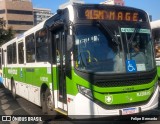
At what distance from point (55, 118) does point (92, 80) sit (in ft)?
9.24

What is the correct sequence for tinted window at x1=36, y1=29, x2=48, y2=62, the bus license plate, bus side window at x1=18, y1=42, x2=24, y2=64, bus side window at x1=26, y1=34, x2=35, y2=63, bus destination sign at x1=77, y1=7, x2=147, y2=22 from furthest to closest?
bus side window at x1=18, y1=42, x2=24, y2=64 → bus side window at x1=26, y1=34, x2=35, y2=63 → tinted window at x1=36, y1=29, x2=48, y2=62 → bus destination sign at x1=77, y1=7, x2=147, y2=22 → the bus license plate

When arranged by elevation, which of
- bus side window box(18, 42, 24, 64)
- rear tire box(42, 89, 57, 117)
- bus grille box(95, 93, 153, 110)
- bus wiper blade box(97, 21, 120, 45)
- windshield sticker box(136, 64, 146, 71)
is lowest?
rear tire box(42, 89, 57, 117)

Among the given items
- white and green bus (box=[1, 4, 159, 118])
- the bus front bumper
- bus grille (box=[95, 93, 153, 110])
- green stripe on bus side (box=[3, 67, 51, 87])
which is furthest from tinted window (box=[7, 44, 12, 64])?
bus grille (box=[95, 93, 153, 110])

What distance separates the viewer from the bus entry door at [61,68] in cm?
779

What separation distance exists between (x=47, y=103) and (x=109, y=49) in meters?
3.07

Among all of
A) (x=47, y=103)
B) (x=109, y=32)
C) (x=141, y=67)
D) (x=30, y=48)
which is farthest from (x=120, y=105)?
(x=30, y=48)

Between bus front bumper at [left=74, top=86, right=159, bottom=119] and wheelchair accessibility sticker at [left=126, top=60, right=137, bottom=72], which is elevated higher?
wheelchair accessibility sticker at [left=126, top=60, right=137, bottom=72]

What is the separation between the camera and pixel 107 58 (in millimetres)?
7172

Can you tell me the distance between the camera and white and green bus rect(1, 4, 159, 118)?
6992 mm

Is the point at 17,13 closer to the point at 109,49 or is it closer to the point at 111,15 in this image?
the point at 111,15

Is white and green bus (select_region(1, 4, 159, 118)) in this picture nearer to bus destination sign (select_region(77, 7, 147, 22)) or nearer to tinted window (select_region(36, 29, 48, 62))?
bus destination sign (select_region(77, 7, 147, 22))

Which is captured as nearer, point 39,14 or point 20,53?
point 20,53

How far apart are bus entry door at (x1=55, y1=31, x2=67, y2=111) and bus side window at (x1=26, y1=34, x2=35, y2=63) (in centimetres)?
250

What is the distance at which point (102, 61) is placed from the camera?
7.12m
